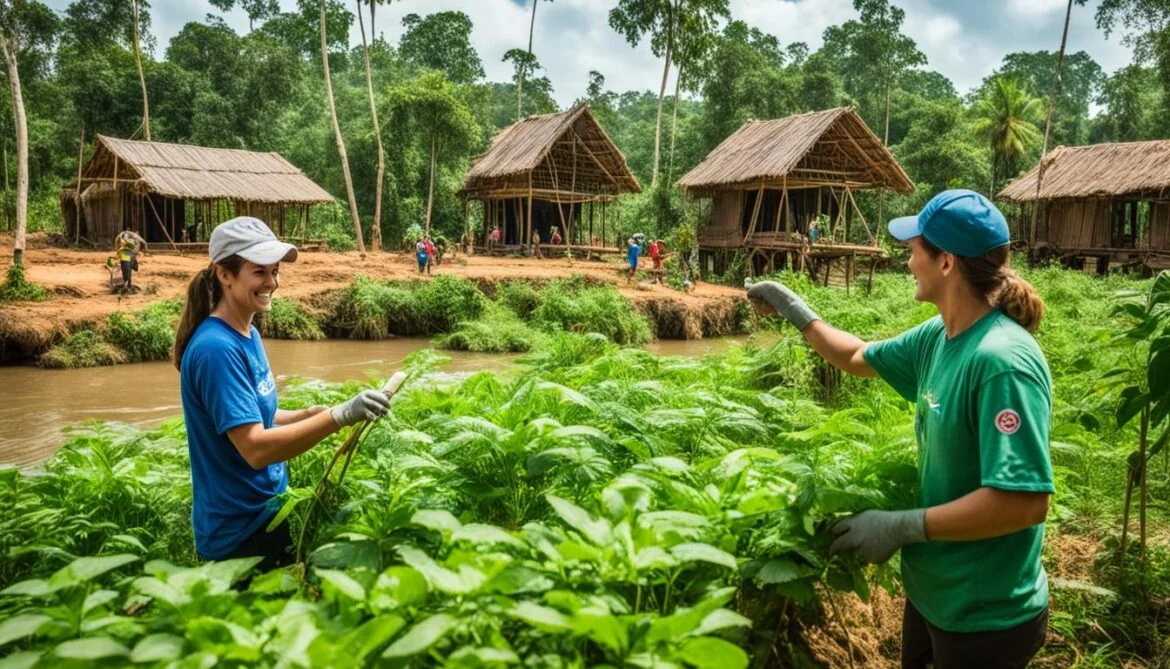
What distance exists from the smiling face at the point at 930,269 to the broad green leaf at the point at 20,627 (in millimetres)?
2023

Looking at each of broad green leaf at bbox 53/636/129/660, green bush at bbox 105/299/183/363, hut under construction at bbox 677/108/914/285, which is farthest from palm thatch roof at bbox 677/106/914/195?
broad green leaf at bbox 53/636/129/660

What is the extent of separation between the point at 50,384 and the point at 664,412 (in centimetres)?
1246

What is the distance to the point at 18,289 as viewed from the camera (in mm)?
14562

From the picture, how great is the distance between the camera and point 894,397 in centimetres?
569

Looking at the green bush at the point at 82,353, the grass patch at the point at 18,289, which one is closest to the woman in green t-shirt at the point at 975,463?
the green bush at the point at 82,353

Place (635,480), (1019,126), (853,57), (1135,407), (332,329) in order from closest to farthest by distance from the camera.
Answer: (635,480) → (1135,407) → (332,329) → (1019,126) → (853,57)

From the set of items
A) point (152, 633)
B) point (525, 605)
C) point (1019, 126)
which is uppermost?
point (1019, 126)

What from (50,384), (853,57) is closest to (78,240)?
(50,384)

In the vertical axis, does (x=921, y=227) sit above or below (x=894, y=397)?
above

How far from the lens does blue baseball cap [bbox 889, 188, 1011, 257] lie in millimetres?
2082

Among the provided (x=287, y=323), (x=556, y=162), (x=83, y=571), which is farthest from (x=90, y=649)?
(x=556, y=162)

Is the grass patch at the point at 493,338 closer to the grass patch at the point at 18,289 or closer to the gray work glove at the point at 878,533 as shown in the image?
the grass patch at the point at 18,289

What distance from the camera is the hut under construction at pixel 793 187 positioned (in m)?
22.1

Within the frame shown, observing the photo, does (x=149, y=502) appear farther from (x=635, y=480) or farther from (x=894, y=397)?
(x=894, y=397)
